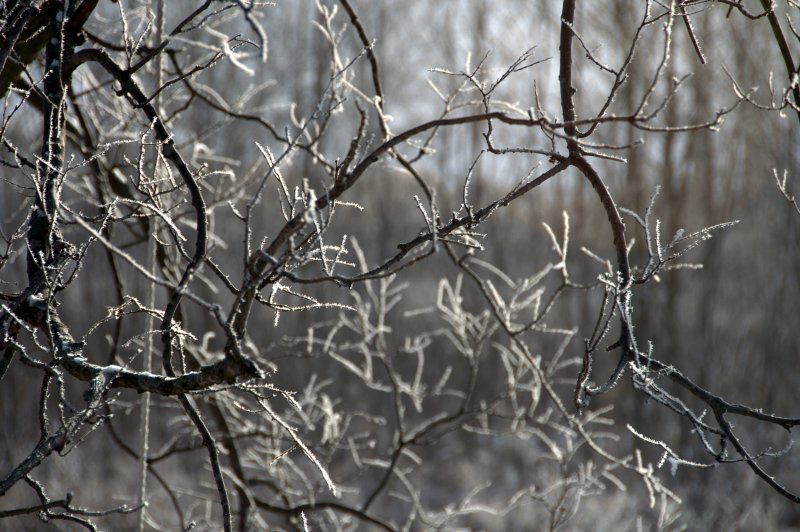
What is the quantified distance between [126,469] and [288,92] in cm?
498

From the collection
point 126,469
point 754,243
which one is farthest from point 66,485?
point 754,243

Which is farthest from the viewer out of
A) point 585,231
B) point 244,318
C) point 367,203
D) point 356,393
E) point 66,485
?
point 367,203

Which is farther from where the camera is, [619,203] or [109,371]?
[619,203]

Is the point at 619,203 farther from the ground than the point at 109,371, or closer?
farther from the ground

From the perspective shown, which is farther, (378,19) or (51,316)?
(378,19)

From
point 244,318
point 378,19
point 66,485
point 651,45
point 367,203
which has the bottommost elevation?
point 66,485

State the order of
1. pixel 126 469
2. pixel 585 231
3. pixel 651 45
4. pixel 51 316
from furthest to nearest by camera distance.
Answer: pixel 585 231 → pixel 126 469 → pixel 651 45 → pixel 51 316

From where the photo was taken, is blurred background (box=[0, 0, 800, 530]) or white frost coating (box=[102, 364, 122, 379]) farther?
blurred background (box=[0, 0, 800, 530])

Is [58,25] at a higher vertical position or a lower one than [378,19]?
lower

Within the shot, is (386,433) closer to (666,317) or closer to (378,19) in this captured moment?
(666,317)

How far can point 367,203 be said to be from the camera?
35.7 ft

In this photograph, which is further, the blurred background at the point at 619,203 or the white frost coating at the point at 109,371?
the blurred background at the point at 619,203

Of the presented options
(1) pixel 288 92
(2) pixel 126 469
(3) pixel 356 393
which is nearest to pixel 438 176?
(1) pixel 288 92

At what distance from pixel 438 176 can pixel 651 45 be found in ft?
10.3
